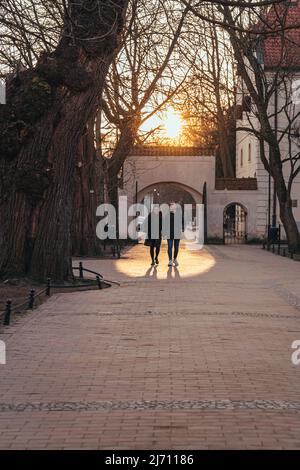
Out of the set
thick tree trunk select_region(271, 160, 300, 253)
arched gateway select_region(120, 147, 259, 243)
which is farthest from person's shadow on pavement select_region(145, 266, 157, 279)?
arched gateway select_region(120, 147, 259, 243)

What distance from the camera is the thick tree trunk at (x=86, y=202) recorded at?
1265 inches

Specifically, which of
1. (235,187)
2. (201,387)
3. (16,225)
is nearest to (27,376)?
(201,387)

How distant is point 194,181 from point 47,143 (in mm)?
30740

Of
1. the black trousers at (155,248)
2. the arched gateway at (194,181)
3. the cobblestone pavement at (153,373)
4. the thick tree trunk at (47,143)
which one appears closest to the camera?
the cobblestone pavement at (153,373)

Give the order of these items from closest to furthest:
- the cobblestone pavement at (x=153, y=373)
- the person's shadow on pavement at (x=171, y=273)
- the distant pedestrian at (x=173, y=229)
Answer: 1. the cobblestone pavement at (x=153, y=373)
2. the person's shadow on pavement at (x=171, y=273)
3. the distant pedestrian at (x=173, y=229)

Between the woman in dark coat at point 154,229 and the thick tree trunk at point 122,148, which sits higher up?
the thick tree trunk at point 122,148

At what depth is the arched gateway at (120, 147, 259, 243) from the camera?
49156 millimetres

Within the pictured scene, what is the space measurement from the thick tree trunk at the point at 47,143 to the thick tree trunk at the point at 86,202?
12.0 m

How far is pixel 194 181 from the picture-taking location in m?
49.9

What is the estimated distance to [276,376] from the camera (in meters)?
9.62

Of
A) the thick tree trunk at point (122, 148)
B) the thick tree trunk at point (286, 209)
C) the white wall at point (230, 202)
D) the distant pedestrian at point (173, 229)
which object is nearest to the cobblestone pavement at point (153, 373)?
the distant pedestrian at point (173, 229)

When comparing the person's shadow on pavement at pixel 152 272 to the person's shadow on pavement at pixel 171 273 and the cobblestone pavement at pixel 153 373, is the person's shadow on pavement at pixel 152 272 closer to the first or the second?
the person's shadow on pavement at pixel 171 273

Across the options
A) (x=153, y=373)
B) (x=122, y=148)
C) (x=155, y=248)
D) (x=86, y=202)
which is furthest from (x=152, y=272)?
(x=153, y=373)

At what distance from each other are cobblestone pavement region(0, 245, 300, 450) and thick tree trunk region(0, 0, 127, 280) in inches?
66.8
